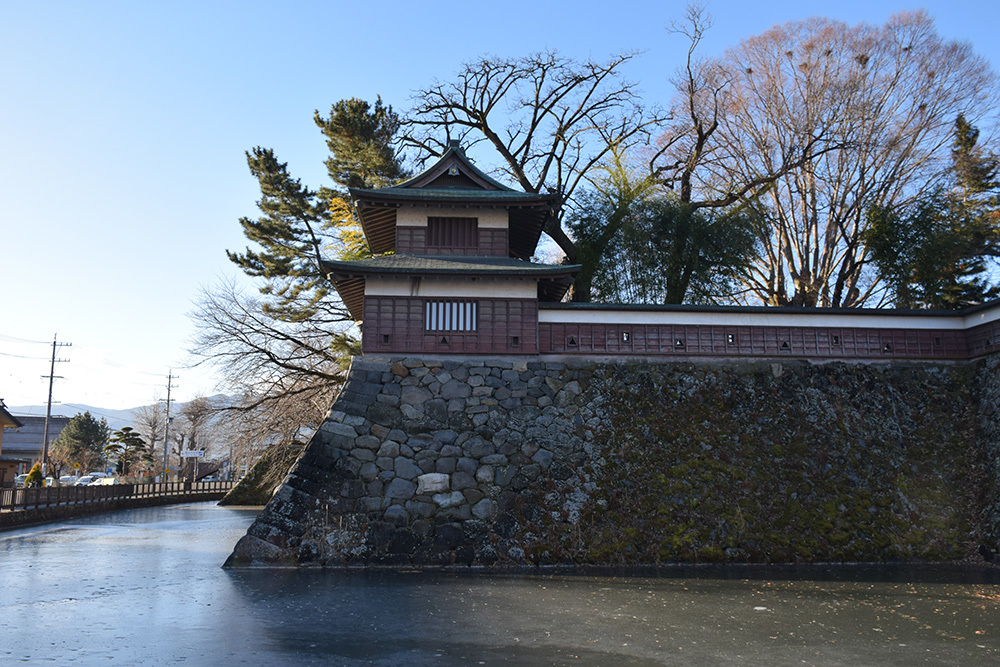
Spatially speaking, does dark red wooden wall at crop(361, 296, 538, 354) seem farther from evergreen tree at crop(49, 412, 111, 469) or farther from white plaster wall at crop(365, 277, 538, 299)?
evergreen tree at crop(49, 412, 111, 469)

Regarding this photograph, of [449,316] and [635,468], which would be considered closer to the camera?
[635,468]

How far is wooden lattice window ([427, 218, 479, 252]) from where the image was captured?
20.1 meters

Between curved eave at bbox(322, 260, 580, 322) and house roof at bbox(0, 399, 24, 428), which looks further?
house roof at bbox(0, 399, 24, 428)

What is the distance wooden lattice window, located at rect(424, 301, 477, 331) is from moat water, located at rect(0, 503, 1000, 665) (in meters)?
Result: 6.60

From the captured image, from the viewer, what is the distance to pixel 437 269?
18.1 m

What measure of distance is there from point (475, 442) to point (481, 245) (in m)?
5.83

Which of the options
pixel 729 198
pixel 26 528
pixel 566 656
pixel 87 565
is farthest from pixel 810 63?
pixel 26 528

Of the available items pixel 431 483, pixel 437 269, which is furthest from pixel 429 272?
pixel 431 483

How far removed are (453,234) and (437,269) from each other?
7.84 feet

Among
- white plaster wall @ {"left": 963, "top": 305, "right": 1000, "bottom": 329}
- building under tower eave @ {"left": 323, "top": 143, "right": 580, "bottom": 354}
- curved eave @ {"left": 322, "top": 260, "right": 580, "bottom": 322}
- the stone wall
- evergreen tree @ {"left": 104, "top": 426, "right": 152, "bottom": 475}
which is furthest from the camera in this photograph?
evergreen tree @ {"left": 104, "top": 426, "right": 152, "bottom": 475}

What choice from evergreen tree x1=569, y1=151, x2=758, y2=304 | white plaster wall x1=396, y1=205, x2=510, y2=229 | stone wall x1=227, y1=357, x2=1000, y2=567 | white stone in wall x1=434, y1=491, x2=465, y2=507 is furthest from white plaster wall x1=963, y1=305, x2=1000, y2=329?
white stone in wall x1=434, y1=491, x2=465, y2=507

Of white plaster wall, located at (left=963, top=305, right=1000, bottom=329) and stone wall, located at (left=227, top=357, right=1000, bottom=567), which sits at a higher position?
white plaster wall, located at (left=963, top=305, right=1000, bottom=329)

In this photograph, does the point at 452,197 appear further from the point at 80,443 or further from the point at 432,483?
the point at 80,443

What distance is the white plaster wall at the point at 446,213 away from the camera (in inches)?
784
